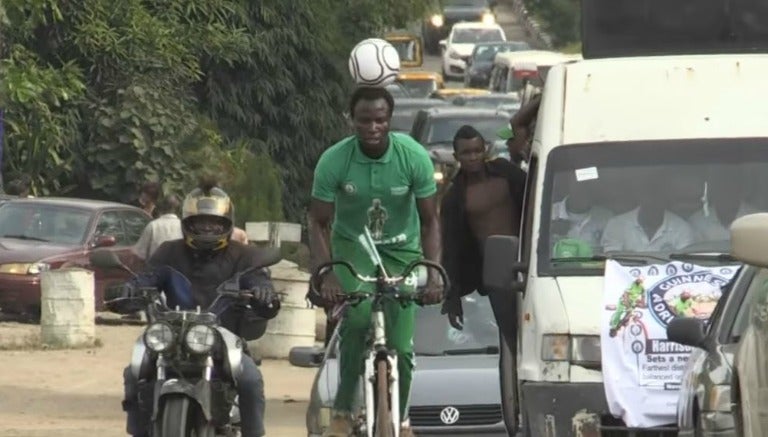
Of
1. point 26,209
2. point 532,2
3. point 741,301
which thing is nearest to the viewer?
point 741,301

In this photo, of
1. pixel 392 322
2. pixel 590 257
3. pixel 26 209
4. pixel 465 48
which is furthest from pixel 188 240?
pixel 465 48

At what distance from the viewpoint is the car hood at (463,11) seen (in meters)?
75.6

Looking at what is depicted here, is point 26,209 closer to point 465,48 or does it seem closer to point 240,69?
point 240,69

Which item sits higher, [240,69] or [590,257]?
[240,69]

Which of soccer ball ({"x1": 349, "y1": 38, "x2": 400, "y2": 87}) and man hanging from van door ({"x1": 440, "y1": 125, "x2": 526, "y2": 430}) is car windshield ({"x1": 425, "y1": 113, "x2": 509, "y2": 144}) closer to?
man hanging from van door ({"x1": 440, "y1": 125, "x2": 526, "y2": 430})

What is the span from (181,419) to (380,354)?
1.00 m

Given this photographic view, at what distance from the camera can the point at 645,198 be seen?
35.8 feet

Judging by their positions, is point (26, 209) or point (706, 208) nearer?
point (706, 208)

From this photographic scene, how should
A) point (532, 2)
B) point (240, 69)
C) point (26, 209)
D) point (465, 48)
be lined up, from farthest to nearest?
point (532, 2) → point (465, 48) → point (240, 69) → point (26, 209)

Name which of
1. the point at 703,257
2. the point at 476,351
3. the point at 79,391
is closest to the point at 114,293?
the point at 703,257

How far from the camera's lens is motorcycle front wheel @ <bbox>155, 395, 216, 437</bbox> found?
1038 centimetres

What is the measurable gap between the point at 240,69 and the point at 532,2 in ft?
129

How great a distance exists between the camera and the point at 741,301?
925 centimetres

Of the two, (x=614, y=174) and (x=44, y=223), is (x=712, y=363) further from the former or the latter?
(x=44, y=223)
